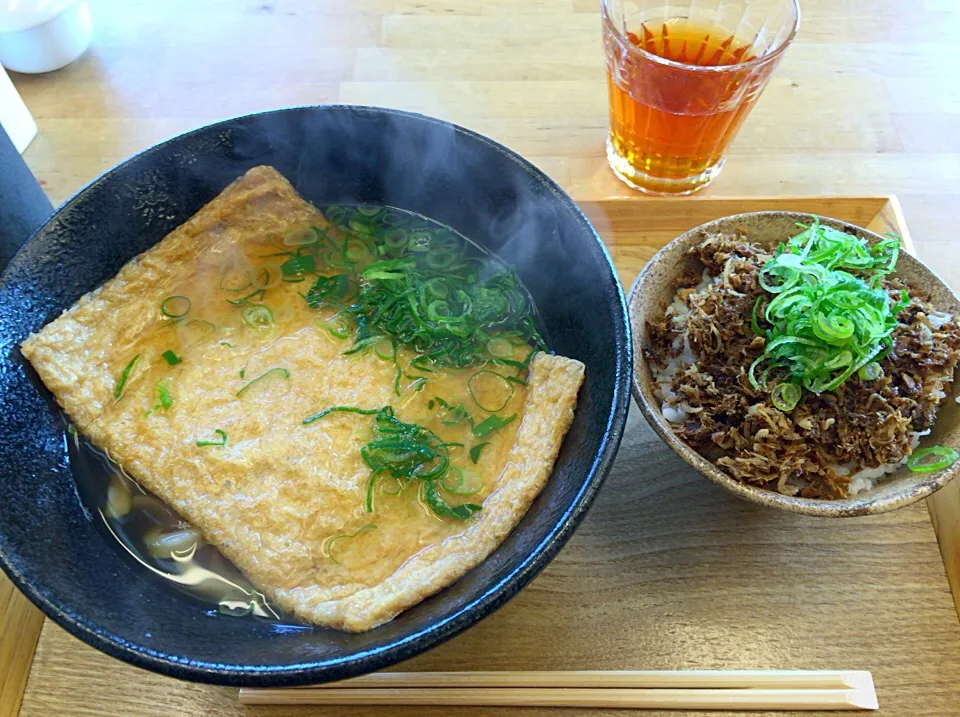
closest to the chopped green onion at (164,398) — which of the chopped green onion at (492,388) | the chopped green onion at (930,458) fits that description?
the chopped green onion at (492,388)

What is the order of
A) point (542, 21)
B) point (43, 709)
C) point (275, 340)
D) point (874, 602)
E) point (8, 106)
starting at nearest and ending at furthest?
point (43, 709) < point (874, 602) < point (275, 340) < point (8, 106) < point (542, 21)

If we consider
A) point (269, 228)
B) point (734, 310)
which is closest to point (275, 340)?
point (269, 228)

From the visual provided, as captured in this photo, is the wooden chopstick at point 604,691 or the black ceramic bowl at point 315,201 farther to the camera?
the wooden chopstick at point 604,691

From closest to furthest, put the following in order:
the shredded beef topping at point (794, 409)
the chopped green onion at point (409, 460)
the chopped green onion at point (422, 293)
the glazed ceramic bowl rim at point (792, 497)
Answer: the glazed ceramic bowl rim at point (792, 497), the shredded beef topping at point (794, 409), the chopped green onion at point (409, 460), the chopped green onion at point (422, 293)

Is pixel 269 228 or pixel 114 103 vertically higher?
pixel 114 103

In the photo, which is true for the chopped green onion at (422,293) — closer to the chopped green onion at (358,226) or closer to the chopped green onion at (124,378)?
the chopped green onion at (358,226)

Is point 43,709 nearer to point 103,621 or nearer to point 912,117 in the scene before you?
point 103,621

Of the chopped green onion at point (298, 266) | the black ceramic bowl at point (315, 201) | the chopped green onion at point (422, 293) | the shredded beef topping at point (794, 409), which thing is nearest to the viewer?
the black ceramic bowl at point (315, 201)

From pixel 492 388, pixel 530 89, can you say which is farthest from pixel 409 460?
pixel 530 89
